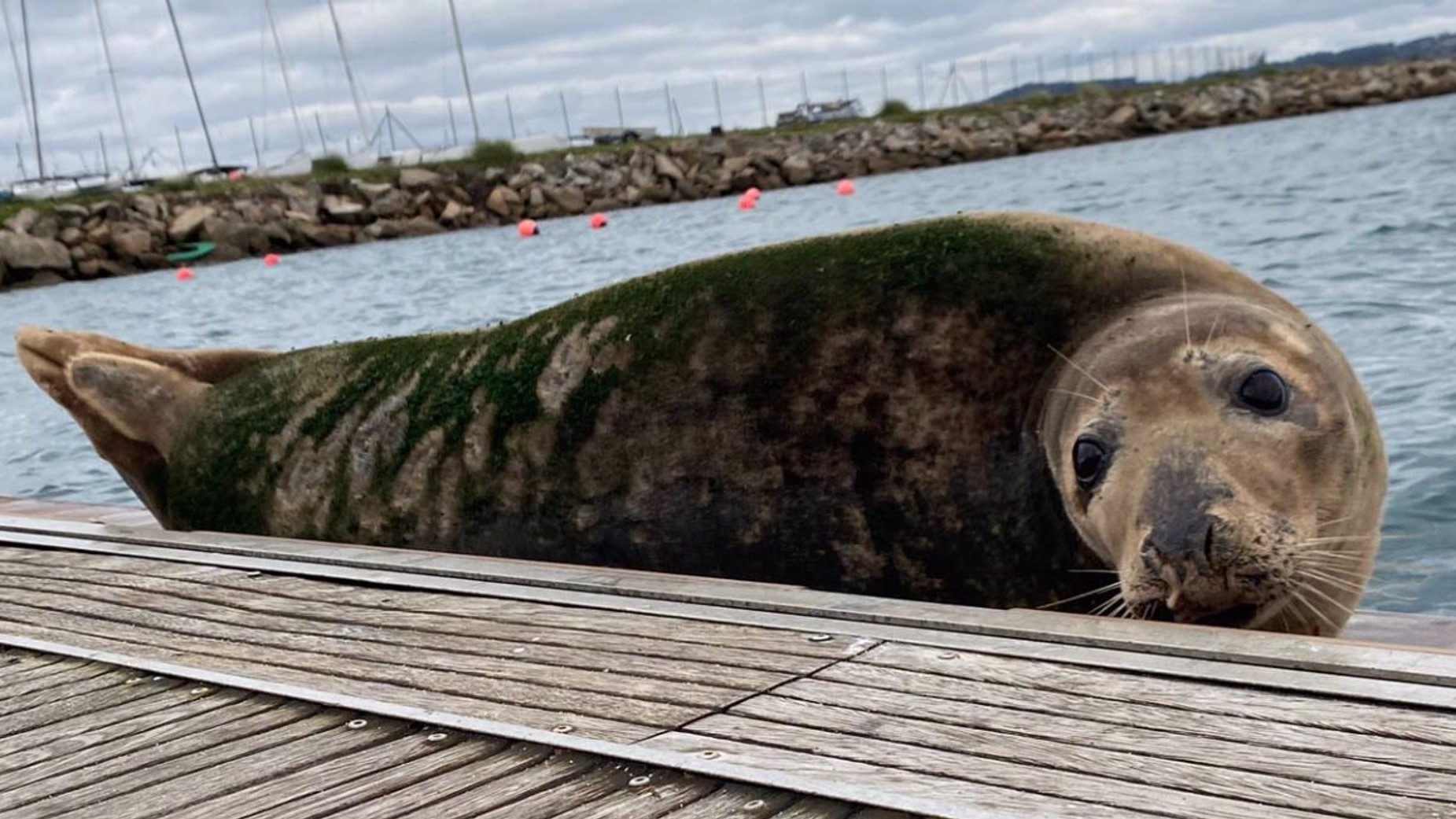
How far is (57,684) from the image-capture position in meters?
4.10

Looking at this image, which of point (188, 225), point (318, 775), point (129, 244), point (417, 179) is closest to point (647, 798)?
point (318, 775)

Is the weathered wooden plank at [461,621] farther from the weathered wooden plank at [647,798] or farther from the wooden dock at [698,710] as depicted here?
the weathered wooden plank at [647,798]

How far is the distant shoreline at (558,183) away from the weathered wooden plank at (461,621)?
33758 millimetres

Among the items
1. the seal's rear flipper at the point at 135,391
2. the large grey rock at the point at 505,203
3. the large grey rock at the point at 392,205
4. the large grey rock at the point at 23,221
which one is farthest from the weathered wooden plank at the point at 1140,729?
the large grey rock at the point at 505,203

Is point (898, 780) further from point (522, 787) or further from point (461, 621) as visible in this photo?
point (461, 621)

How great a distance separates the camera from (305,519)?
6176 millimetres

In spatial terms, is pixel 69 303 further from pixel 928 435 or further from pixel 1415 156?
pixel 928 435

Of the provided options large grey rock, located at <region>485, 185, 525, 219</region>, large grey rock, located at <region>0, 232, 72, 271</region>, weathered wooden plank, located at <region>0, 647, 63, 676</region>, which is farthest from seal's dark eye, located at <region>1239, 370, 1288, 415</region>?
large grey rock, located at <region>485, 185, 525, 219</region>

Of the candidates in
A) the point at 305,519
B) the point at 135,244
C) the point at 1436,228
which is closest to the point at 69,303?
the point at 135,244

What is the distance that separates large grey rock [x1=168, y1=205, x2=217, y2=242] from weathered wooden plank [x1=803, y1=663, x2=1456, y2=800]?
38693 millimetres

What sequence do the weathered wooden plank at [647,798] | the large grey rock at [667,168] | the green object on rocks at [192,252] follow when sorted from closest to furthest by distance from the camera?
1. the weathered wooden plank at [647,798]
2. the green object on rocks at [192,252]
3. the large grey rock at [667,168]

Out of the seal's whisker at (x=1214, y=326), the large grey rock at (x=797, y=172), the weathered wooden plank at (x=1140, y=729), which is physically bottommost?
the large grey rock at (x=797, y=172)

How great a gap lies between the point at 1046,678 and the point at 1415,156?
3001 centimetres

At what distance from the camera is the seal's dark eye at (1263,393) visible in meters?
4.13
